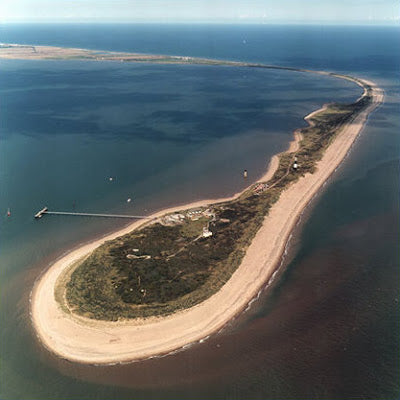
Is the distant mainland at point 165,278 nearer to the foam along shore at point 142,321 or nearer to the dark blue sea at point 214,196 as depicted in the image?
the foam along shore at point 142,321

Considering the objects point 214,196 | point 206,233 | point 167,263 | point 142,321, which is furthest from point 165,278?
point 214,196

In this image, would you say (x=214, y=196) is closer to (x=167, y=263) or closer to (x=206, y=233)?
(x=206, y=233)

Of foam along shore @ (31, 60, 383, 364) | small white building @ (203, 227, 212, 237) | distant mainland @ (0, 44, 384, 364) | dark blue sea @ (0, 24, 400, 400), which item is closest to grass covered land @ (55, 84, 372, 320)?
small white building @ (203, 227, 212, 237)

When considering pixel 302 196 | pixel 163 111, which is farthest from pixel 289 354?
pixel 163 111

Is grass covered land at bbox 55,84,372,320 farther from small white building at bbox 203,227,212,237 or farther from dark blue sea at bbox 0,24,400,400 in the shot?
dark blue sea at bbox 0,24,400,400

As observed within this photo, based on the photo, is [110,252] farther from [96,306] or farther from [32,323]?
[32,323]

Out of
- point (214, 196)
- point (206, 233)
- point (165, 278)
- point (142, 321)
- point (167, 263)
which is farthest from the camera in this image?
point (214, 196)

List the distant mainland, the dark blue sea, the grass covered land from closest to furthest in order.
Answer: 1. the dark blue sea
2. the distant mainland
3. the grass covered land
